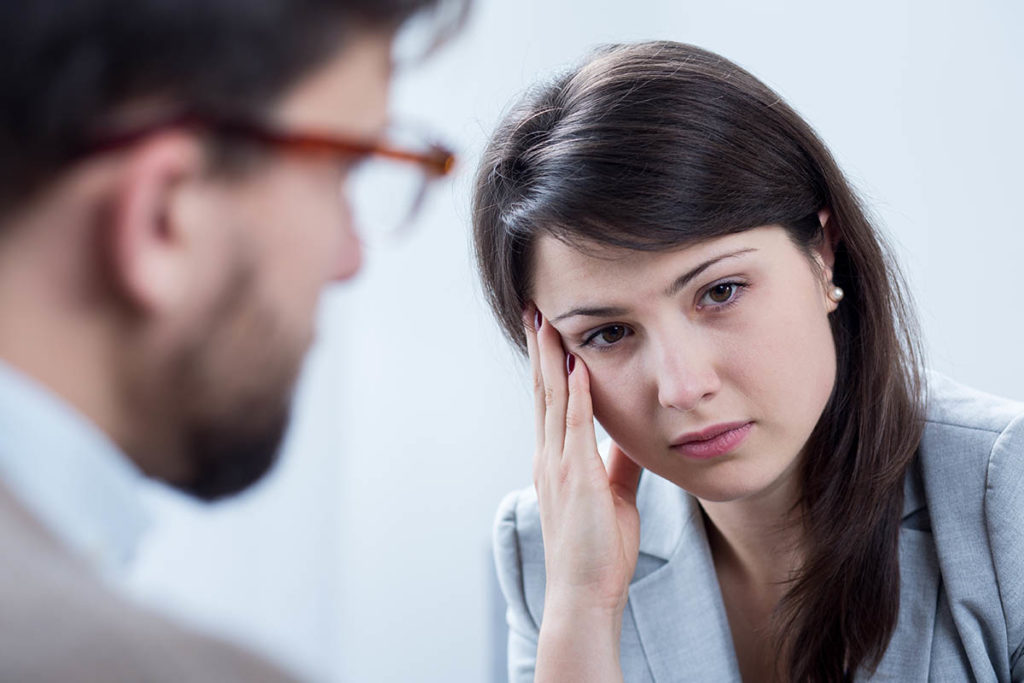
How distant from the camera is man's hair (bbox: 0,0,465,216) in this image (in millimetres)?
509

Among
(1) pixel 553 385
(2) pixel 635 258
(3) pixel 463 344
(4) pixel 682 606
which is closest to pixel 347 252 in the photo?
(2) pixel 635 258

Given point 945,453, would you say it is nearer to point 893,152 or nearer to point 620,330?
point 620,330

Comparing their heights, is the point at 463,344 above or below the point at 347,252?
above

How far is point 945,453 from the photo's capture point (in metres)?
1.41

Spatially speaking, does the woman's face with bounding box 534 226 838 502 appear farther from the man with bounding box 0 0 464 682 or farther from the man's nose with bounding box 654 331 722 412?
the man with bounding box 0 0 464 682

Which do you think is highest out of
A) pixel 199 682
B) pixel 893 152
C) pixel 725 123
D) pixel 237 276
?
pixel 893 152

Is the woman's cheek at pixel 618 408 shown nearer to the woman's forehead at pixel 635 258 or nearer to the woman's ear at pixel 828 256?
the woman's forehead at pixel 635 258

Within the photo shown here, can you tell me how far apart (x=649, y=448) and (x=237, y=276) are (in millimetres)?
853

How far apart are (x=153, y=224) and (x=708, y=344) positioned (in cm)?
82

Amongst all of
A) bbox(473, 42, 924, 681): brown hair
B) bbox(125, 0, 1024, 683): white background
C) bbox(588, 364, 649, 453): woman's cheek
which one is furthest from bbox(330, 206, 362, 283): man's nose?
bbox(125, 0, 1024, 683): white background

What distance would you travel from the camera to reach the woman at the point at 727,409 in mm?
1233

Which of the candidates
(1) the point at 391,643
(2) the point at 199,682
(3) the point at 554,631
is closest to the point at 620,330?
(3) the point at 554,631

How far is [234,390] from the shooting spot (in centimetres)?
60

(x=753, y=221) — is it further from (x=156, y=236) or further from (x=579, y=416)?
(x=156, y=236)
